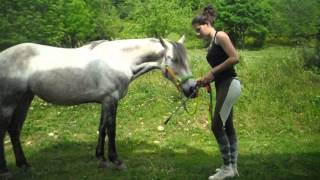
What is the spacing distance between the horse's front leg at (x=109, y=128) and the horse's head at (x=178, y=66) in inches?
37.6

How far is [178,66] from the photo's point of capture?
624cm

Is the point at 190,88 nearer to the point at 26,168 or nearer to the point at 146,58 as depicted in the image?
the point at 146,58

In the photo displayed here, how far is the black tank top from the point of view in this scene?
5.40 meters

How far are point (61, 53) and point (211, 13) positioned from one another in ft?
7.74

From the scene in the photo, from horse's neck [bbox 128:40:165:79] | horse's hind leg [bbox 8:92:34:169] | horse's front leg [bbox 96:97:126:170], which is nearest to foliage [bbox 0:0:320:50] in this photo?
horse's hind leg [bbox 8:92:34:169]

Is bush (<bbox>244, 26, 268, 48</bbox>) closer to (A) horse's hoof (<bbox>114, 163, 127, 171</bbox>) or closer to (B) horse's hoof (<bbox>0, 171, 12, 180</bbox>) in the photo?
(A) horse's hoof (<bbox>114, 163, 127, 171</bbox>)

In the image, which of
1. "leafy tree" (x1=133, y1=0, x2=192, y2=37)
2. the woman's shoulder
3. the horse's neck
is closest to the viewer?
the woman's shoulder

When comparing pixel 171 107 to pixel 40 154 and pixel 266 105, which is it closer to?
pixel 266 105

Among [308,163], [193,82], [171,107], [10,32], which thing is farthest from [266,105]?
[10,32]

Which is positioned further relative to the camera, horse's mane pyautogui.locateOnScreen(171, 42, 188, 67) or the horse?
horse's mane pyautogui.locateOnScreen(171, 42, 188, 67)

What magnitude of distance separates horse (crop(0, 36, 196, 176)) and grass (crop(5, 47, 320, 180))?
0.95 m

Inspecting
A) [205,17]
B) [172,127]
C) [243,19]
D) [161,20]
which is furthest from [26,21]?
[243,19]

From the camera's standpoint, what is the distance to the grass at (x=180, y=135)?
643 cm

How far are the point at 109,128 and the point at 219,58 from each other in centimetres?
204
